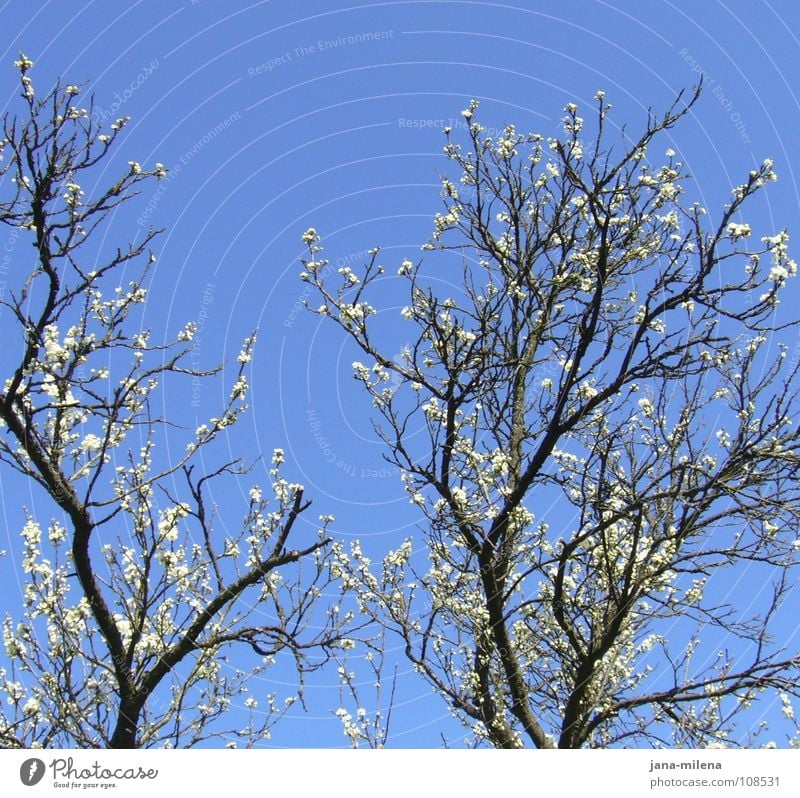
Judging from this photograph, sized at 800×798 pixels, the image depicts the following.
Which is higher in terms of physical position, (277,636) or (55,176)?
(55,176)

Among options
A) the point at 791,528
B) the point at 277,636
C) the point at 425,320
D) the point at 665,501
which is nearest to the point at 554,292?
the point at 425,320

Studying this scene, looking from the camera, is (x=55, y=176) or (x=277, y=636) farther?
(x=277, y=636)

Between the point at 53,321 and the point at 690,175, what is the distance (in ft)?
23.9

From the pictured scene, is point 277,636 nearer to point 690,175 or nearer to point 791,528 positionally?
point 791,528

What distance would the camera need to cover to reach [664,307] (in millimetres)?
8312

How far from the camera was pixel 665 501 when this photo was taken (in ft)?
26.7

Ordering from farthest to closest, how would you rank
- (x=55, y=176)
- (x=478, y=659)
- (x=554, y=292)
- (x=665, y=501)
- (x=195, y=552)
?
(x=554, y=292) < (x=195, y=552) < (x=478, y=659) < (x=665, y=501) < (x=55, y=176)

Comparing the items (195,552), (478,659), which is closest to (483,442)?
(478,659)

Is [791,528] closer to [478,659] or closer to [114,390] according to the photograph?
[478,659]
